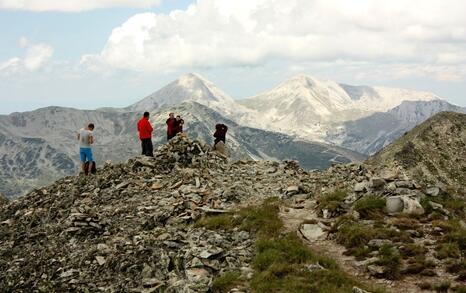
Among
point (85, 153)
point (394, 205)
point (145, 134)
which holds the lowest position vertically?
point (394, 205)

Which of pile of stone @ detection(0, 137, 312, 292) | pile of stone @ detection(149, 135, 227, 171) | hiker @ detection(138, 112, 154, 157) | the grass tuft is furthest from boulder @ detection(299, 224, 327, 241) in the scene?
hiker @ detection(138, 112, 154, 157)

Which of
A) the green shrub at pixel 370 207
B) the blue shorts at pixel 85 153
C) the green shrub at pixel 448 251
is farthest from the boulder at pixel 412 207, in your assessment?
the blue shorts at pixel 85 153

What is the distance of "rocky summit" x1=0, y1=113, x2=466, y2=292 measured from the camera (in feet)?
55.3

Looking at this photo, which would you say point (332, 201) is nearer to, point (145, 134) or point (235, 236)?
point (235, 236)

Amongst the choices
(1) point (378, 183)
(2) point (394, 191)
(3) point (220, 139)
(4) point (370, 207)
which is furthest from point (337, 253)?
(3) point (220, 139)

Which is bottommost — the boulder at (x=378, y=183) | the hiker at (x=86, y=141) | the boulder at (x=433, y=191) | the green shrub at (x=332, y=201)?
the green shrub at (x=332, y=201)

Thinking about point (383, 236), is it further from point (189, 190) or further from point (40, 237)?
point (40, 237)

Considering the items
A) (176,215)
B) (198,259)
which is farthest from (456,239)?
(176,215)

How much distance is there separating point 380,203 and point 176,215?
35.5ft

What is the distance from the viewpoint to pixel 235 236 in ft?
69.7

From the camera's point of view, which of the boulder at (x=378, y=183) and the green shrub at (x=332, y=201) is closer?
the green shrub at (x=332, y=201)

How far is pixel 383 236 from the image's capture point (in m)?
19.2

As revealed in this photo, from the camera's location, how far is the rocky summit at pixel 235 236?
1684 cm

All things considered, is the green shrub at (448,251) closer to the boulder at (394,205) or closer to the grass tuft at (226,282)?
the boulder at (394,205)
